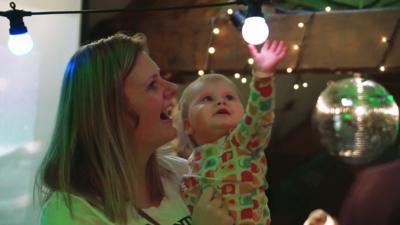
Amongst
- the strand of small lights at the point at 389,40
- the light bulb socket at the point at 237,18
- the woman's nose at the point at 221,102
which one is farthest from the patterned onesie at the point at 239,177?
the strand of small lights at the point at 389,40

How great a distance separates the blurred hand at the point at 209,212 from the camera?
128cm

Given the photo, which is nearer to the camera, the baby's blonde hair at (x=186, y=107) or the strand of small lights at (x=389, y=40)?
the baby's blonde hair at (x=186, y=107)

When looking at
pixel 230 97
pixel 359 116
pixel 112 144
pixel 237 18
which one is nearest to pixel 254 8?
pixel 230 97

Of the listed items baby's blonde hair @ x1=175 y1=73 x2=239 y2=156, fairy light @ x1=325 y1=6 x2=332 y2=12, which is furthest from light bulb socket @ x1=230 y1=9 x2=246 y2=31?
baby's blonde hair @ x1=175 y1=73 x2=239 y2=156

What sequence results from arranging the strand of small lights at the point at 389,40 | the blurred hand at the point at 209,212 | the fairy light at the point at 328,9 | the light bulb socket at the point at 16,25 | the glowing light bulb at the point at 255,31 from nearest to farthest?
the blurred hand at the point at 209,212 < the glowing light bulb at the point at 255,31 < the light bulb socket at the point at 16,25 < the strand of small lights at the point at 389,40 < the fairy light at the point at 328,9

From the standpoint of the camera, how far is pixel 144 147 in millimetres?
1328

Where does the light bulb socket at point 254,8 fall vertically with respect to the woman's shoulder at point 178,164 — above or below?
above

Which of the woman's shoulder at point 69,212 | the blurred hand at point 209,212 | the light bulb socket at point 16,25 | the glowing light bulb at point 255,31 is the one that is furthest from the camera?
the light bulb socket at point 16,25

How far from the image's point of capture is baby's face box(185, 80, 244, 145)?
1486 millimetres

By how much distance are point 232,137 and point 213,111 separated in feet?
0.39

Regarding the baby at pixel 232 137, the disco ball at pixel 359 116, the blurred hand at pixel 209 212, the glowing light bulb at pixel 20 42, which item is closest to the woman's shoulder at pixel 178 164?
the baby at pixel 232 137

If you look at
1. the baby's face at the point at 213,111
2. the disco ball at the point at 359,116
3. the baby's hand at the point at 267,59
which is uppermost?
the baby's hand at the point at 267,59

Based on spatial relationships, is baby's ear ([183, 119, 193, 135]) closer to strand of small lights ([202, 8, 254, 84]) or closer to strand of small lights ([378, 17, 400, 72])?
strand of small lights ([202, 8, 254, 84])

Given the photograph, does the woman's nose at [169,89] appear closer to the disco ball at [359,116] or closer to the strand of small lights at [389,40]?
the disco ball at [359,116]
